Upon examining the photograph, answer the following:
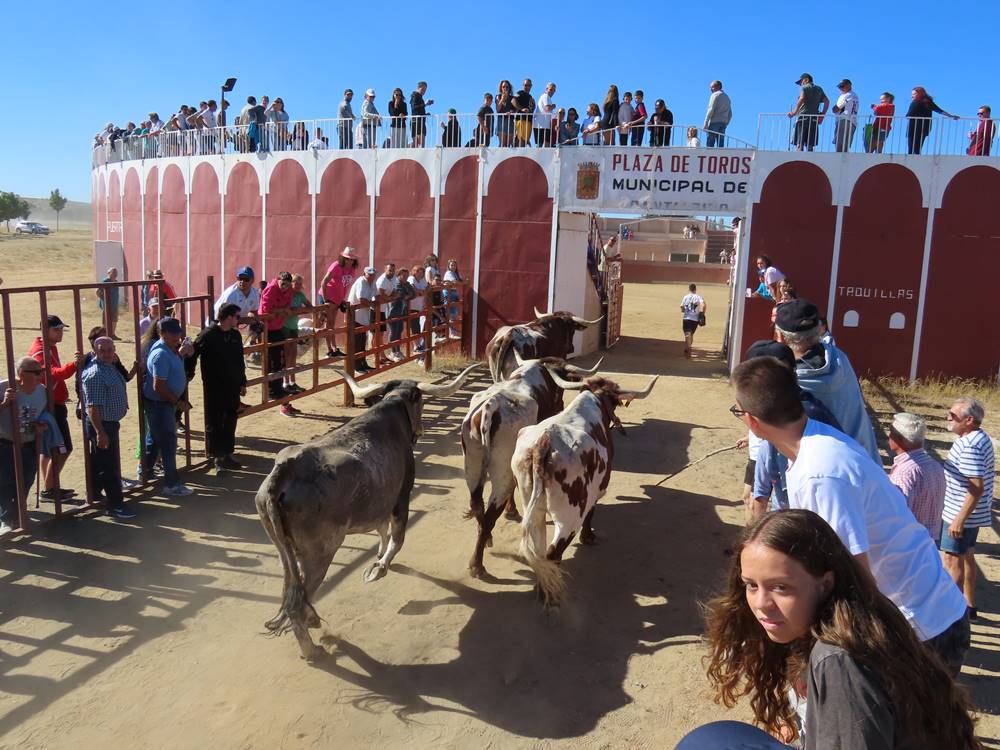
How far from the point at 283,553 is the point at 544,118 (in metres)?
13.1

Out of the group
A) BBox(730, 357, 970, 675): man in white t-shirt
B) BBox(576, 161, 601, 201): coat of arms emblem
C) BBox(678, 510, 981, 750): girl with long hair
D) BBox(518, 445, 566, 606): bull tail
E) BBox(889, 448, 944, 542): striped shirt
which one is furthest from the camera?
BBox(576, 161, 601, 201): coat of arms emblem

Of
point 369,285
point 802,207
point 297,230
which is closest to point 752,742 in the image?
point 369,285

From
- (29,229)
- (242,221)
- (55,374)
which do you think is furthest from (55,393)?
(29,229)

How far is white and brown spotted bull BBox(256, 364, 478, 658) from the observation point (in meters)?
4.67

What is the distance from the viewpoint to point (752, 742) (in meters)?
1.93

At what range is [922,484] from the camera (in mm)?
4836

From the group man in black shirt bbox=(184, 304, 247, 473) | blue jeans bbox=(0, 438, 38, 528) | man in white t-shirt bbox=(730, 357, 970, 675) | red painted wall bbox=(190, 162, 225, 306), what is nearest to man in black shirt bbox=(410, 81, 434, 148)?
red painted wall bbox=(190, 162, 225, 306)

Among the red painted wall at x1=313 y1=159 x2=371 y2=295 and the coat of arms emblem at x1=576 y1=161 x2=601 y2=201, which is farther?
the red painted wall at x1=313 y1=159 x2=371 y2=295

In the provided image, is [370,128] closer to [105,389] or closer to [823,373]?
[105,389]

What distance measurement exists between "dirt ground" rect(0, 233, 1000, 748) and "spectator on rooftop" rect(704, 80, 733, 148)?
352 inches

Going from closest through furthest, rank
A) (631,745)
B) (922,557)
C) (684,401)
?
(922,557), (631,745), (684,401)

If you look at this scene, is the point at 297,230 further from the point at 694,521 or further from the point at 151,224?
the point at 694,521

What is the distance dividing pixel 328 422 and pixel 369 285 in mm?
3505

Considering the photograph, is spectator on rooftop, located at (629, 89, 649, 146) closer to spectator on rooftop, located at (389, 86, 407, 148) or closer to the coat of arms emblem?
the coat of arms emblem
